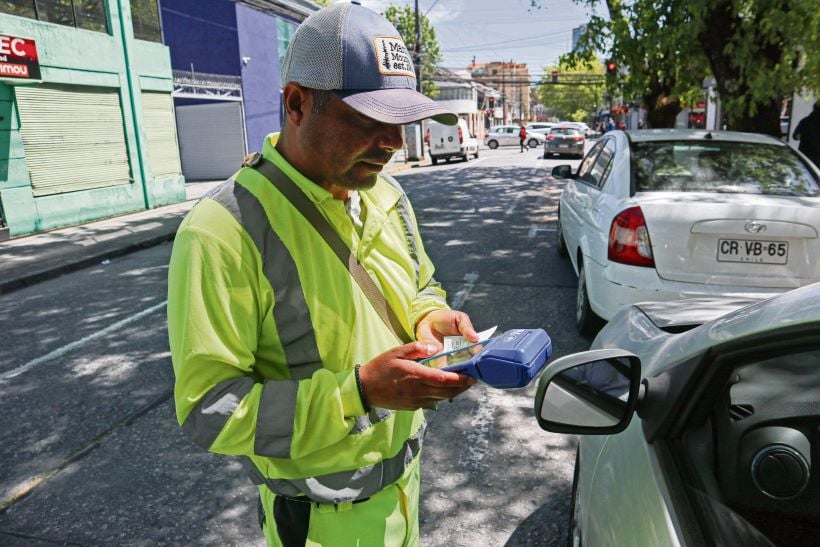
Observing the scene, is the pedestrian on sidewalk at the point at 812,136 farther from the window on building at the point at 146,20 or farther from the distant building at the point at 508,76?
the distant building at the point at 508,76

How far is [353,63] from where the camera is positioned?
131cm

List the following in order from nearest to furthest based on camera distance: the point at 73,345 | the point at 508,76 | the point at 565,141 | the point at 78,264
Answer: the point at 73,345
the point at 78,264
the point at 565,141
the point at 508,76

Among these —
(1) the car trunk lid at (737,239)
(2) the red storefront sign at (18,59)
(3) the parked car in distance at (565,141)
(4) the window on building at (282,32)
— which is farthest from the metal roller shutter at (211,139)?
(1) the car trunk lid at (737,239)

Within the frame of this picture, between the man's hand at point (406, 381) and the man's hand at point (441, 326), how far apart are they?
343 mm

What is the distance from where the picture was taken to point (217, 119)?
23.2m

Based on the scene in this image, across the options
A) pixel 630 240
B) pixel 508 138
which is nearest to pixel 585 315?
pixel 630 240

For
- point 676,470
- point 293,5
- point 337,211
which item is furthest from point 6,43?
point 293,5

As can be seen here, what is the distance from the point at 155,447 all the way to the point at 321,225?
2.86m

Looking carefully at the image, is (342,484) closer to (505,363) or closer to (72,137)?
(505,363)

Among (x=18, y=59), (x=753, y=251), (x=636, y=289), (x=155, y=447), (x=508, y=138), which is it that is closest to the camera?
(x=155, y=447)

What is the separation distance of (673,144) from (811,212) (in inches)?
52.6

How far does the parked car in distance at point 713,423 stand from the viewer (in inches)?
52.7

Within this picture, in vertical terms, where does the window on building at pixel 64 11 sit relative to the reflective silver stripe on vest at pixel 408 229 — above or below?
above

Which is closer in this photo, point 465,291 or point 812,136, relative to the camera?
point 465,291
